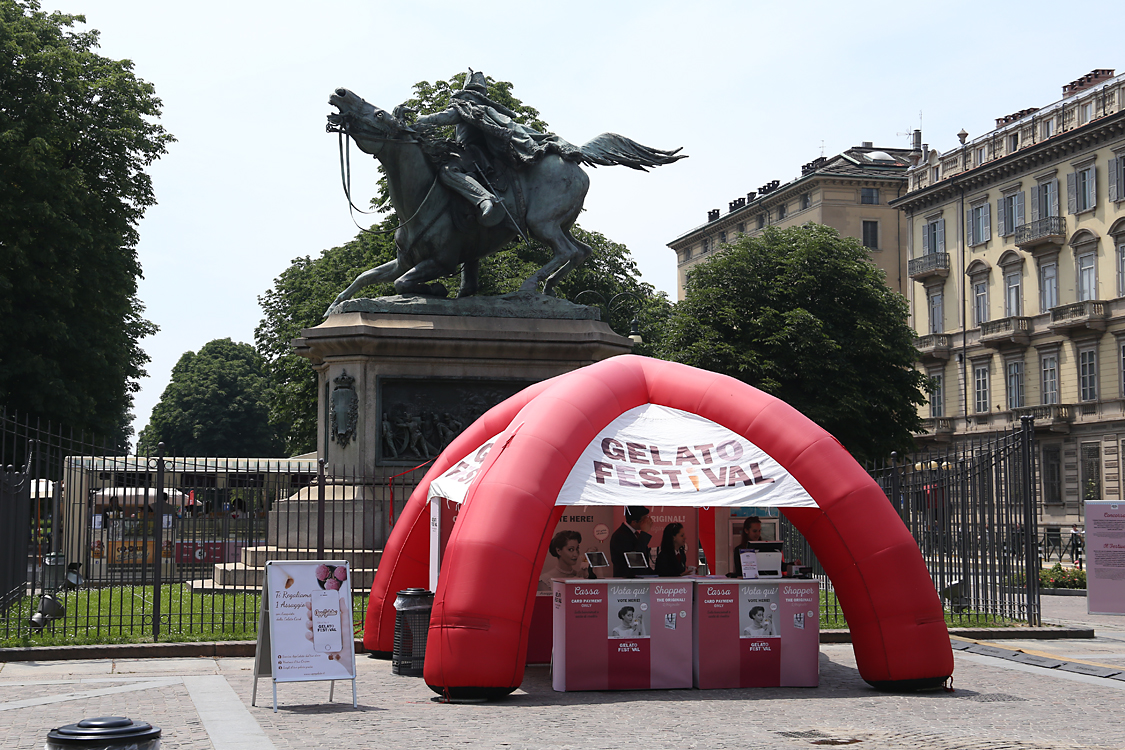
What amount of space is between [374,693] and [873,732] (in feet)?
15.0

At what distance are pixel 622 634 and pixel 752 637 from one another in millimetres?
1310

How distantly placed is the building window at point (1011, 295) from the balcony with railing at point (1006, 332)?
2.29 ft

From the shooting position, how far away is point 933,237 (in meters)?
68.1

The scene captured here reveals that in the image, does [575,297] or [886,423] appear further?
[575,297]

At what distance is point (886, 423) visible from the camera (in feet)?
139

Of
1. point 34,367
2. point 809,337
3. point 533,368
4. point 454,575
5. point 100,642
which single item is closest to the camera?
point 454,575

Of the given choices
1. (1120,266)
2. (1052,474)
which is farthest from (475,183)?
(1052,474)

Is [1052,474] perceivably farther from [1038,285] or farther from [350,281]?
[350,281]

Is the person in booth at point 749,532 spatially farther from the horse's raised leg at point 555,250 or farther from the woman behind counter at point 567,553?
the horse's raised leg at point 555,250

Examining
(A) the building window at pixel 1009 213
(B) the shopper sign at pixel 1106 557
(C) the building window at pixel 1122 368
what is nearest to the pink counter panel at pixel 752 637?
(B) the shopper sign at pixel 1106 557

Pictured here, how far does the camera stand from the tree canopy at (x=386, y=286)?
1537 inches

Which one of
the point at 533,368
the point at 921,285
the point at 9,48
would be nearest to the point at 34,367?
the point at 9,48

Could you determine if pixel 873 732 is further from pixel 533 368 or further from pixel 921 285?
pixel 921 285

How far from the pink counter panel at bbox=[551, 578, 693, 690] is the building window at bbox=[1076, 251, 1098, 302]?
49.9 metres
